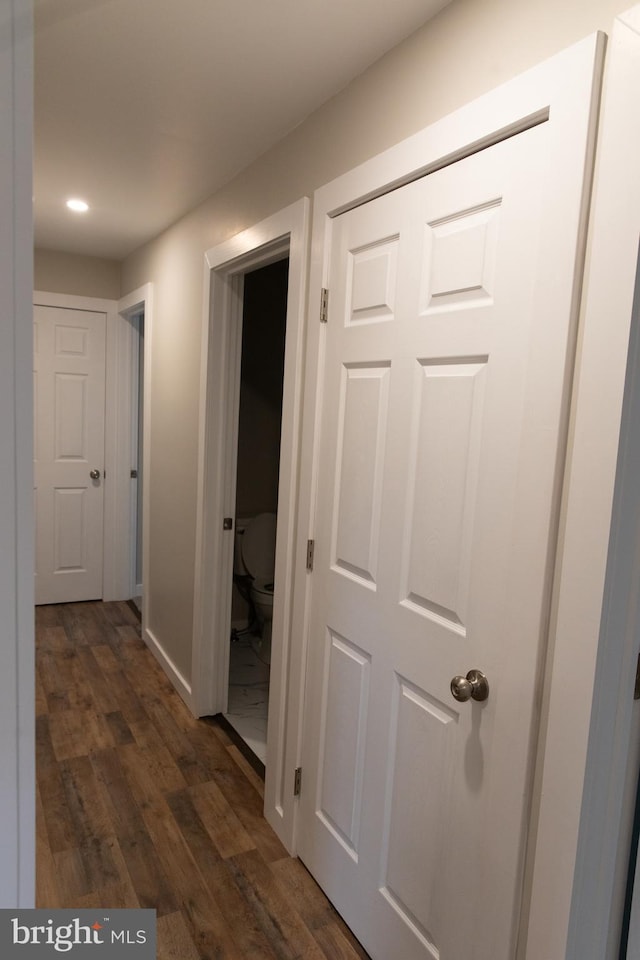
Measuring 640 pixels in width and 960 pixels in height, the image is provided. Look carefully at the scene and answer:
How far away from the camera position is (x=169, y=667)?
315 centimetres

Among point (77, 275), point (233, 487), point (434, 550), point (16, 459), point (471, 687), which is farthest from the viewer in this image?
point (77, 275)

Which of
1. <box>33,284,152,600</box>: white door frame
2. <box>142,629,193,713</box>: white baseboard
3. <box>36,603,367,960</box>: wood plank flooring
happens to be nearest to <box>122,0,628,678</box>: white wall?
<box>142,629,193,713</box>: white baseboard

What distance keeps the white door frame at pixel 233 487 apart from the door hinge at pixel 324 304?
112 millimetres

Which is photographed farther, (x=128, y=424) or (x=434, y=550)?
(x=128, y=424)

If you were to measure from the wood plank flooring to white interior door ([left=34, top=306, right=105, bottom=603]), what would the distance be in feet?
3.91

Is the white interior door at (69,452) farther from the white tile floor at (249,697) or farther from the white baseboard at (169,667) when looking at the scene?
the white tile floor at (249,697)

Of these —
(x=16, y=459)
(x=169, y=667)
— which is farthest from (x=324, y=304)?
(x=169, y=667)

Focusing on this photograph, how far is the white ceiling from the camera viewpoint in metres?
1.39

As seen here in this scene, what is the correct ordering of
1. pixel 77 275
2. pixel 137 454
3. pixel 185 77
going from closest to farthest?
pixel 185 77
pixel 77 275
pixel 137 454

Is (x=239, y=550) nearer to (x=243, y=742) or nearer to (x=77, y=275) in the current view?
(x=243, y=742)

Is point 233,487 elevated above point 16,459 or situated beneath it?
situated beneath

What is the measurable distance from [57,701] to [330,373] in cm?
218

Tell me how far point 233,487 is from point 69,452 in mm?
1932

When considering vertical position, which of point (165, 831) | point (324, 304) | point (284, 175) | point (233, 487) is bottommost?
point (165, 831)
